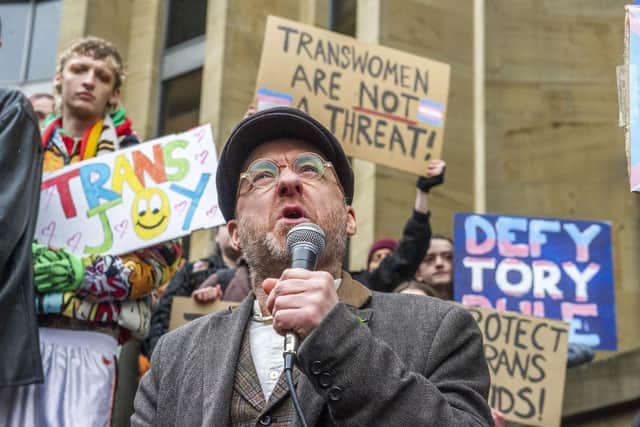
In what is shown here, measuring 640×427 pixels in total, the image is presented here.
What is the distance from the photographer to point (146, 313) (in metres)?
5.44

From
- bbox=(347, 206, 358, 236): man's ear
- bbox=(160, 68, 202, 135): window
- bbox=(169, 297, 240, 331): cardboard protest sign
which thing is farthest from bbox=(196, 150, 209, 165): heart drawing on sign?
bbox=(160, 68, 202, 135): window

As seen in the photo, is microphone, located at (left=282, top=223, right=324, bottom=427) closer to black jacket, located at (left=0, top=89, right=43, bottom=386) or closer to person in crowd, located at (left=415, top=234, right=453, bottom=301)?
black jacket, located at (left=0, top=89, right=43, bottom=386)

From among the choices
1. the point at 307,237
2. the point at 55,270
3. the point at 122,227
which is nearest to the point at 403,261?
the point at 122,227

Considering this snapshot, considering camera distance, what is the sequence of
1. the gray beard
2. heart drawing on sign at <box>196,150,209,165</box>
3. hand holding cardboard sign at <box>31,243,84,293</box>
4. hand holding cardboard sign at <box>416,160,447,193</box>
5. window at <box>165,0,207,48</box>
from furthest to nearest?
window at <box>165,0,207,48</box>, hand holding cardboard sign at <box>416,160,447,193</box>, heart drawing on sign at <box>196,150,209,165</box>, hand holding cardboard sign at <box>31,243,84,293</box>, the gray beard

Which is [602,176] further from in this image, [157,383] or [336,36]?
[157,383]

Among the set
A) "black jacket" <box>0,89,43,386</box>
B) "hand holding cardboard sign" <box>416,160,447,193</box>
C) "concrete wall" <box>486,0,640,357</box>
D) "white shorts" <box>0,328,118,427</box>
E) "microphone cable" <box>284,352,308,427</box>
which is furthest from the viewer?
"concrete wall" <box>486,0,640,357</box>

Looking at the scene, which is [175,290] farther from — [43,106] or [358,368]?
[358,368]

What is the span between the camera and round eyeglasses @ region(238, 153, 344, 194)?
358 centimetres

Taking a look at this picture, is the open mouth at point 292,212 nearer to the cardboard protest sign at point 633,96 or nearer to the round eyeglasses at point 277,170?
the round eyeglasses at point 277,170

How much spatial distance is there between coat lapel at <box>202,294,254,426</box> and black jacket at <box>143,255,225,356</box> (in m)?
2.83

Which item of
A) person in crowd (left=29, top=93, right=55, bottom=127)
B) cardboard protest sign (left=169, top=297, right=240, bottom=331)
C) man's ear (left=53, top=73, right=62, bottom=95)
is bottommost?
cardboard protest sign (left=169, top=297, right=240, bottom=331)

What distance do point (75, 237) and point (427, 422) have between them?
9.90ft

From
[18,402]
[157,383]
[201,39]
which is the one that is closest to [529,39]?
[201,39]

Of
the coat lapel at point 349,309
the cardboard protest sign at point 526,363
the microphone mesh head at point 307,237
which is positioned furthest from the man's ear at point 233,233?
the cardboard protest sign at point 526,363
